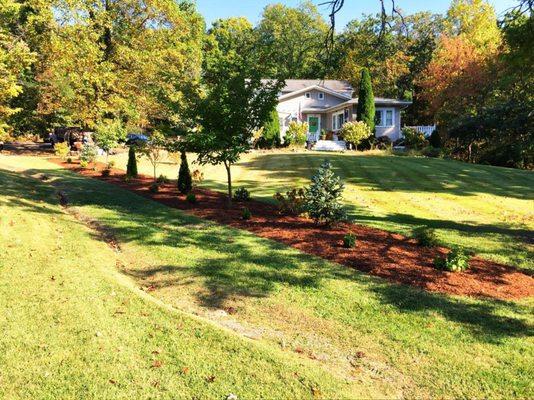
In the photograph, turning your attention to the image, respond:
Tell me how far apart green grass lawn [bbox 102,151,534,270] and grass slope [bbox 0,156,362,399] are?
7672mm

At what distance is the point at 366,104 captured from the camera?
134 feet

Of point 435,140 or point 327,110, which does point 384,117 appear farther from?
point 435,140

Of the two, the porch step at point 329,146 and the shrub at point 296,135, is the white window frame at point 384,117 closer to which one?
the porch step at point 329,146

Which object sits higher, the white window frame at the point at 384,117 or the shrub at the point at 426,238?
the white window frame at the point at 384,117

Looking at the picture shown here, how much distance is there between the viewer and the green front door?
160 feet

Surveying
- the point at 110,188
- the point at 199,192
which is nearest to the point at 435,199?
the point at 199,192

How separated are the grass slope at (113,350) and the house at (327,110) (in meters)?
37.5

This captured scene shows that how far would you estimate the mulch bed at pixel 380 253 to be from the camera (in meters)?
8.77

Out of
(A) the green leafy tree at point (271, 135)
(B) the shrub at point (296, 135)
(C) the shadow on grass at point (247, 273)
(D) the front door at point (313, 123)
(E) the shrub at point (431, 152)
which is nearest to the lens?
(C) the shadow on grass at point (247, 273)

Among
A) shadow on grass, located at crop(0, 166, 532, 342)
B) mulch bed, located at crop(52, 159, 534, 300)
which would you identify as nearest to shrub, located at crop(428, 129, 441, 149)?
mulch bed, located at crop(52, 159, 534, 300)

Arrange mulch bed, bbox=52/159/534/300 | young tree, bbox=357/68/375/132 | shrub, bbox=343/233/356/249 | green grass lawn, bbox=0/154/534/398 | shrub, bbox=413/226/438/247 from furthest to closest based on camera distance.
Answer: young tree, bbox=357/68/375/132 → shrub, bbox=413/226/438/247 → shrub, bbox=343/233/356/249 → mulch bed, bbox=52/159/534/300 → green grass lawn, bbox=0/154/534/398

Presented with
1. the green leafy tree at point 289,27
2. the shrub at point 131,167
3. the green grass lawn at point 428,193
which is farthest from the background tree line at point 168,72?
the green leafy tree at point 289,27

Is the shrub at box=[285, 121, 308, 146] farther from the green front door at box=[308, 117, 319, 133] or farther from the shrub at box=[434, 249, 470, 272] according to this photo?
the shrub at box=[434, 249, 470, 272]

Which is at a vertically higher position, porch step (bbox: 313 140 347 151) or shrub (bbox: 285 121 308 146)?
shrub (bbox: 285 121 308 146)
